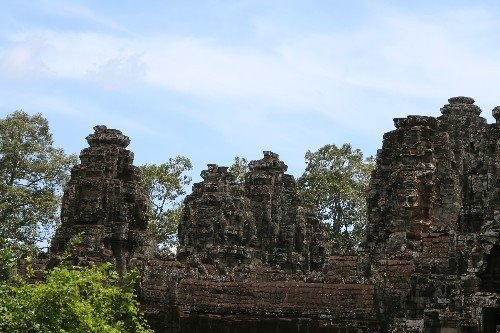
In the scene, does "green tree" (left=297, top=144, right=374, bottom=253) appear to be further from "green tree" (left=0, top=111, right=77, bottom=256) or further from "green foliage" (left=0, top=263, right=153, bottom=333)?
"green foliage" (left=0, top=263, right=153, bottom=333)

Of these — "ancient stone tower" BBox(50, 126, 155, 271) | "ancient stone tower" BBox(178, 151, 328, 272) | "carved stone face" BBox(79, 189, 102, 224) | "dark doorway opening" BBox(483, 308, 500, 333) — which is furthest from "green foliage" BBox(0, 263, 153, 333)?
"ancient stone tower" BBox(178, 151, 328, 272)

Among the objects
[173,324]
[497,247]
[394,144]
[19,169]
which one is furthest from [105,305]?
[19,169]

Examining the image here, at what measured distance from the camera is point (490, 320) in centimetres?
2697

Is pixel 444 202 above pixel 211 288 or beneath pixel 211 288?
above

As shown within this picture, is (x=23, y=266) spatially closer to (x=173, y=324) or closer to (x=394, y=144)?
(x=173, y=324)

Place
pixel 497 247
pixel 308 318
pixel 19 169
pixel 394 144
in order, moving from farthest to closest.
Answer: pixel 19 169
pixel 394 144
pixel 308 318
pixel 497 247

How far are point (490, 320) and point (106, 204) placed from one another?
19627 mm

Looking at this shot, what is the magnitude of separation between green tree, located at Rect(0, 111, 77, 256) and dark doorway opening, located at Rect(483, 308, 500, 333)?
3701 cm

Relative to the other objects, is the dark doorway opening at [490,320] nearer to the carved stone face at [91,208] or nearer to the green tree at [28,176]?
the carved stone face at [91,208]

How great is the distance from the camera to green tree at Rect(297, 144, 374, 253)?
230 ft

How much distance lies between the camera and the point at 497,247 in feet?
89.2

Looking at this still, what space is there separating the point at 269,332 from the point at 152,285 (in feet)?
12.2

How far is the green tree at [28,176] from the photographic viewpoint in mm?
61763

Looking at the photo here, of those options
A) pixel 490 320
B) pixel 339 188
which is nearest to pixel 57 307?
pixel 490 320
